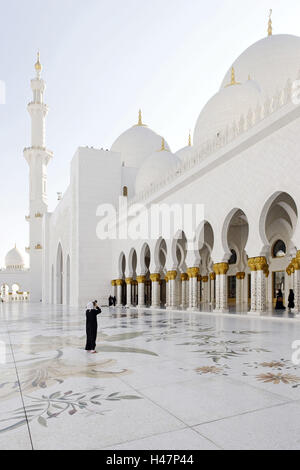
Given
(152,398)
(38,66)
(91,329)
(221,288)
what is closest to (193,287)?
(221,288)

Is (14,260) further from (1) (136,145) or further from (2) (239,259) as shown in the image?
(2) (239,259)

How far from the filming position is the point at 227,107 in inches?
520

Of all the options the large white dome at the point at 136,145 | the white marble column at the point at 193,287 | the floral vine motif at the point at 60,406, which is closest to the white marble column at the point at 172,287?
the white marble column at the point at 193,287

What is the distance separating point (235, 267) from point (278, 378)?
1396cm

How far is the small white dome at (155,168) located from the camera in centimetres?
1775

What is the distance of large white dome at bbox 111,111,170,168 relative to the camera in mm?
22672

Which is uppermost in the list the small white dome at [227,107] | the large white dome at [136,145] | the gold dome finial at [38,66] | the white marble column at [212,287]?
the gold dome finial at [38,66]

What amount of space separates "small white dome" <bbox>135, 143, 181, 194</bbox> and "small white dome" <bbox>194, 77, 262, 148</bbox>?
4.00m

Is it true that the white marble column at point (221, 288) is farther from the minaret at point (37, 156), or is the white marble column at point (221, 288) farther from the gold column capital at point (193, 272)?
the minaret at point (37, 156)

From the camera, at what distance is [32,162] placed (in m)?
28.5

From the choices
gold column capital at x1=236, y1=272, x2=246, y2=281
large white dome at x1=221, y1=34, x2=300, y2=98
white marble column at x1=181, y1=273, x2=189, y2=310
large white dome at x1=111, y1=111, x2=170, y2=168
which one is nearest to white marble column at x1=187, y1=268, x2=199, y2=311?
white marble column at x1=181, y1=273, x2=189, y2=310

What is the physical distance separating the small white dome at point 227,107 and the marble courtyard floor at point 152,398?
10.4 m

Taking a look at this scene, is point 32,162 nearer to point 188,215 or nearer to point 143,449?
point 188,215
